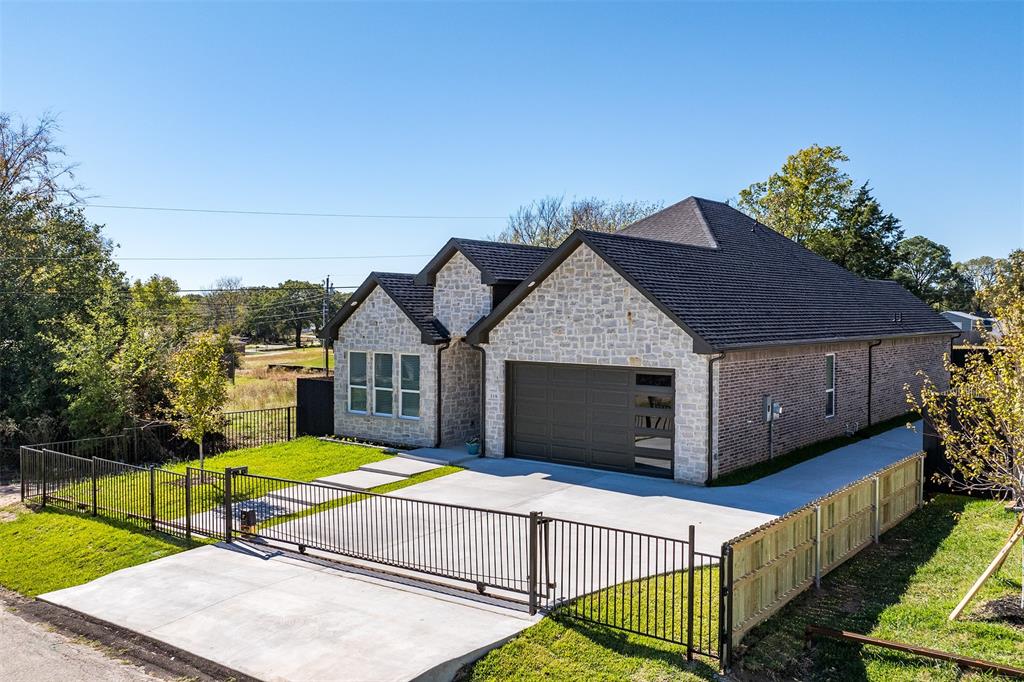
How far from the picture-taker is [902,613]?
8.65 m

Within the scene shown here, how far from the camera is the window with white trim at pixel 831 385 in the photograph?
64.4 ft

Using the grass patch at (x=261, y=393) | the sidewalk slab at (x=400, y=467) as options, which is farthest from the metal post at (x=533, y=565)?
the grass patch at (x=261, y=393)

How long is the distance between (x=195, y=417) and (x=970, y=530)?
14.6 meters

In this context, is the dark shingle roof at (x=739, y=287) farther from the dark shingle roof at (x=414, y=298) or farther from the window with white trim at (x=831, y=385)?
the dark shingle roof at (x=414, y=298)

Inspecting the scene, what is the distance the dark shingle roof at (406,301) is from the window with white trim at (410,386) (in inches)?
35.9

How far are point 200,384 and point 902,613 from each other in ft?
43.5

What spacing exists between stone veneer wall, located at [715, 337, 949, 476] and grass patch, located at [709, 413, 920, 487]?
0.15 metres

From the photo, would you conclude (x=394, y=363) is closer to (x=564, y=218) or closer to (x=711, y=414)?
(x=711, y=414)

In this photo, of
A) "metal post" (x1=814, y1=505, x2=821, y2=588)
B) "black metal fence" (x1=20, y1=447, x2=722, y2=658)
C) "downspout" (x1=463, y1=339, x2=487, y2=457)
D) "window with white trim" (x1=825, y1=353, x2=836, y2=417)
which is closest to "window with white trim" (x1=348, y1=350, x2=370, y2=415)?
"downspout" (x1=463, y1=339, x2=487, y2=457)

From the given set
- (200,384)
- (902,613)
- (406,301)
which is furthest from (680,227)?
(902,613)

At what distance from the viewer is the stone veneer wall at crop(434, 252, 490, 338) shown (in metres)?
19.6

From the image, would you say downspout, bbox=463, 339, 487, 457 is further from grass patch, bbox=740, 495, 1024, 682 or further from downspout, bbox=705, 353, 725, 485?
grass patch, bbox=740, 495, 1024, 682

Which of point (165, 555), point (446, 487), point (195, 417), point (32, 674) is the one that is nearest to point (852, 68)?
point (446, 487)

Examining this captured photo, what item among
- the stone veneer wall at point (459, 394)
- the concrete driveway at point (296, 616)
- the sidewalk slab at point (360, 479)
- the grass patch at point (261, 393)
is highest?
the stone veneer wall at point (459, 394)
